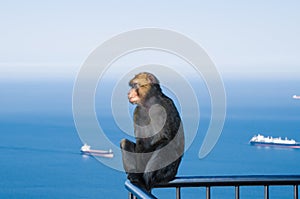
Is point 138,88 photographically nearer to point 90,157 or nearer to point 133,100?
point 133,100

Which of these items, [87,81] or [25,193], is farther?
[25,193]

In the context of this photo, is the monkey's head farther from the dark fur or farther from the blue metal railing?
the blue metal railing

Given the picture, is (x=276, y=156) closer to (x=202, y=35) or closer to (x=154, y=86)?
(x=202, y=35)

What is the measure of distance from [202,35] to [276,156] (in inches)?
283

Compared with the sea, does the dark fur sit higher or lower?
lower

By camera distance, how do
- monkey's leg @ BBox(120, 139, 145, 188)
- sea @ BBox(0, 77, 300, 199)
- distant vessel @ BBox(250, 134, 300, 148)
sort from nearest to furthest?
monkey's leg @ BBox(120, 139, 145, 188)
sea @ BBox(0, 77, 300, 199)
distant vessel @ BBox(250, 134, 300, 148)

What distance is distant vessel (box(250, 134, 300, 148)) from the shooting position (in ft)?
94.4

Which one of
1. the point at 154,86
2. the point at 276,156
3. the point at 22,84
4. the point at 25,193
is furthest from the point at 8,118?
the point at 154,86

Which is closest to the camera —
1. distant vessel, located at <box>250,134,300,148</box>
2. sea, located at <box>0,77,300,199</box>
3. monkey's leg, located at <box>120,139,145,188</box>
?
monkey's leg, located at <box>120,139,145,188</box>

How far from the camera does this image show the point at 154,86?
6.47 feet

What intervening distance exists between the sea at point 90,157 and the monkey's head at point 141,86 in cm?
1660

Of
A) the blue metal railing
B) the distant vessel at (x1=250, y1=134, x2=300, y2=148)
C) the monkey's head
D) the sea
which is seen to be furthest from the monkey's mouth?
the distant vessel at (x1=250, y1=134, x2=300, y2=148)

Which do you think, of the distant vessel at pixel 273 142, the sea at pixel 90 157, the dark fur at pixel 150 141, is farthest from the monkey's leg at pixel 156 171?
the distant vessel at pixel 273 142

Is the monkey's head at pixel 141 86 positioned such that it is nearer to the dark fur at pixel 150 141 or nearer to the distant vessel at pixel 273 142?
the dark fur at pixel 150 141
